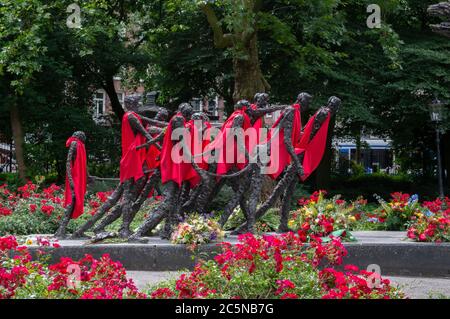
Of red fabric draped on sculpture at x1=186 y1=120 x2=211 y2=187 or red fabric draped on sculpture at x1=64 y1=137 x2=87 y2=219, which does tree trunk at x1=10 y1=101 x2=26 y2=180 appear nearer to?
red fabric draped on sculpture at x1=64 y1=137 x2=87 y2=219

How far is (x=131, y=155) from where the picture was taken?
440 inches

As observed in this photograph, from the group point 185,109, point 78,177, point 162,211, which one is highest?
point 185,109

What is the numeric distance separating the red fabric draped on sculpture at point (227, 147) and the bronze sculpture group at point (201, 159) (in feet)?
0.05

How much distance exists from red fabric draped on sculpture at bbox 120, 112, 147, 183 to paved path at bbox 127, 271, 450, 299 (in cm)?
166

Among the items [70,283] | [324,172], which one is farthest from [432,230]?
[324,172]

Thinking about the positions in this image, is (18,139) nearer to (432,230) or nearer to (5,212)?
(5,212)

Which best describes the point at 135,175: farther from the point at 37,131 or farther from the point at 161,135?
the point at 37,131

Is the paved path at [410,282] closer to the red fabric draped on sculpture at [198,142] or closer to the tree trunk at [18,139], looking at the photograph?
the red fabric draped on sculpture at [198,142]

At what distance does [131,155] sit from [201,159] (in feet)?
3.51

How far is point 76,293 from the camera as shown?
6.38 metres

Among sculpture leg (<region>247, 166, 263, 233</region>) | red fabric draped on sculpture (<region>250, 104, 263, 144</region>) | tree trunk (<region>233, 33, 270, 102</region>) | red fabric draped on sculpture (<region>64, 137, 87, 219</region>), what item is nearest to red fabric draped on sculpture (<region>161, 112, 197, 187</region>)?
sculpture leg (<region>247, 166, 263, 233</region>)

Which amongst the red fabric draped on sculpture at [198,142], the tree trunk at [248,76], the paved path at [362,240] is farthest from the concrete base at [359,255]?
the tree trunk at [248,76]

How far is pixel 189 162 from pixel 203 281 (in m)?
4.14

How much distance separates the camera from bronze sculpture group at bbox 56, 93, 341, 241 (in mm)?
10977
